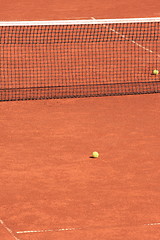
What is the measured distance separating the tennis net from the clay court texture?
28.6 inches

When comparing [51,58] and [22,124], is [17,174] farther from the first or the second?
[51,58]

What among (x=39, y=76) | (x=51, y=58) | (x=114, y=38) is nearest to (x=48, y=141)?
(x=39, y=76)

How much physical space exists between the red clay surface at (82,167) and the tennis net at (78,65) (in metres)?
0.80

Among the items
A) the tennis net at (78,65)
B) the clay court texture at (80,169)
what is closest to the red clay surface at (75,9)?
the tennis net at (78,65)

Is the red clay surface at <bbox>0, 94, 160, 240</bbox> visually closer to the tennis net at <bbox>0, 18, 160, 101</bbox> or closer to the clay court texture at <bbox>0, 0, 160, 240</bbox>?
the clay court texture at <bbox>0, 0, 160, 240</bbox>

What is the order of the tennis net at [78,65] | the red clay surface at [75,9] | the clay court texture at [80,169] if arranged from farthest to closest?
the red clay surface at [75,9] < the tennis net at [78,65] < the clay court texture at [80,169]

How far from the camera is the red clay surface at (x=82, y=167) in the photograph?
25.9 ft

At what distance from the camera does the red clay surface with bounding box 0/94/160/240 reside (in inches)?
311

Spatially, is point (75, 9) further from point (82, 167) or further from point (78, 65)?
point (82, 167)

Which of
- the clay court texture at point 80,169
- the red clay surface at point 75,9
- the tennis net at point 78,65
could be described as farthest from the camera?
the red clay surface at point 75,9

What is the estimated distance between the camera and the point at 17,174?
942 cm

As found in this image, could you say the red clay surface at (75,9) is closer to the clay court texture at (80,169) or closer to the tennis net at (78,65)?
the tennis net at (78,65)

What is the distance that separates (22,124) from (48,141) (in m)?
1.03

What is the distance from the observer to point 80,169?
31.5 ft
